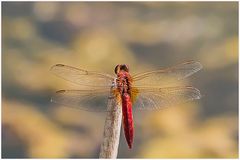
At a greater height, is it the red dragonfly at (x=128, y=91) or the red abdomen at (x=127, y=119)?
the red dragonfly at (x=128, y=91)

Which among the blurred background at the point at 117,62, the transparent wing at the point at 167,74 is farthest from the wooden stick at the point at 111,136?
the blurred background at the point at 117,62

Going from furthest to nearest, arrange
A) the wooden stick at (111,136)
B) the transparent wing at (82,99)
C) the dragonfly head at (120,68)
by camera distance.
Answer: the transparent wing at (82,99) → the dragonfly head at (120,68) → the wooden stick at (111,136)

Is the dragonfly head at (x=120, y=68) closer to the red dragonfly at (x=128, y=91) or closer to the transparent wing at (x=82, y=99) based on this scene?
the red dragonfly at (x=128, y=91)

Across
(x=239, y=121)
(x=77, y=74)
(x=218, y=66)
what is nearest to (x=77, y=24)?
(x=218, y=66)

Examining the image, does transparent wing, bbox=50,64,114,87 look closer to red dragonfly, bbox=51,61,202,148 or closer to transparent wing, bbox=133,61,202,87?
red dragonfly, bbox=51,61,202,148

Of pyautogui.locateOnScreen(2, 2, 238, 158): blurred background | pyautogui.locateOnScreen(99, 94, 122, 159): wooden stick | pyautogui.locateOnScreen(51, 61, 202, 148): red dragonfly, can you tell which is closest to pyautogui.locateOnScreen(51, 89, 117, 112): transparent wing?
pyautogui.locateOnScreen(51, 61, 202, 148): red dragonfly

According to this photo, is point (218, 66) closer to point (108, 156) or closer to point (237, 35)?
point (237, 35)

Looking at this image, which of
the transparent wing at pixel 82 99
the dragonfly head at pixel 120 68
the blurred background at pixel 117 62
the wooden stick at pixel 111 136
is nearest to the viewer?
the wooden stick at pixel 111 136
